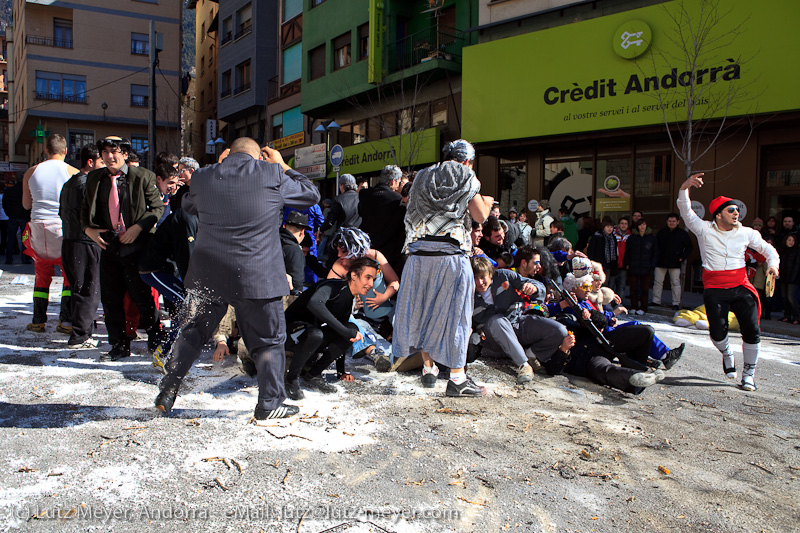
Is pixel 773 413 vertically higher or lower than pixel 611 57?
lower

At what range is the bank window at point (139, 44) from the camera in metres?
42.3

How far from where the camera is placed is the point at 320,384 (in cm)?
457

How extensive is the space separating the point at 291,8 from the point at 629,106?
20.0 metres

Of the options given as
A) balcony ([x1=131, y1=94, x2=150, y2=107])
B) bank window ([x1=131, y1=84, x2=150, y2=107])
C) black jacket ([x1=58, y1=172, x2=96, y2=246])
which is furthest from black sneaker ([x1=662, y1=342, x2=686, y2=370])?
balcony ([x1=131, y1=94, x2=150, y2=107])

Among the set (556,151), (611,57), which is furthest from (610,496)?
(556,151)

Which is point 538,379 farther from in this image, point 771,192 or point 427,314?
point 771,192

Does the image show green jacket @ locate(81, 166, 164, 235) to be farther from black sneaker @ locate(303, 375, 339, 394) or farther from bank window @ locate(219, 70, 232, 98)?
bank window @ locate(219, 70, 232, 98)

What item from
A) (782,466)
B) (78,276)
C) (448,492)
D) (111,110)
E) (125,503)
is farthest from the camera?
(111,110)

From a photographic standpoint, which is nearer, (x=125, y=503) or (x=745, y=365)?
(x=125, y=503)

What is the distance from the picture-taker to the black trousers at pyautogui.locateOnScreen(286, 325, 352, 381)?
4.29 m

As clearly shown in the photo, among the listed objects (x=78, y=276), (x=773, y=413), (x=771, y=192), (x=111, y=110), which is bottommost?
(x=773, y=413)

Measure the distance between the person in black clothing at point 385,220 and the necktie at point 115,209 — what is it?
2274 mm

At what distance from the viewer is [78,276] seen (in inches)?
225

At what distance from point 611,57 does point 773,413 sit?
39.1ft
